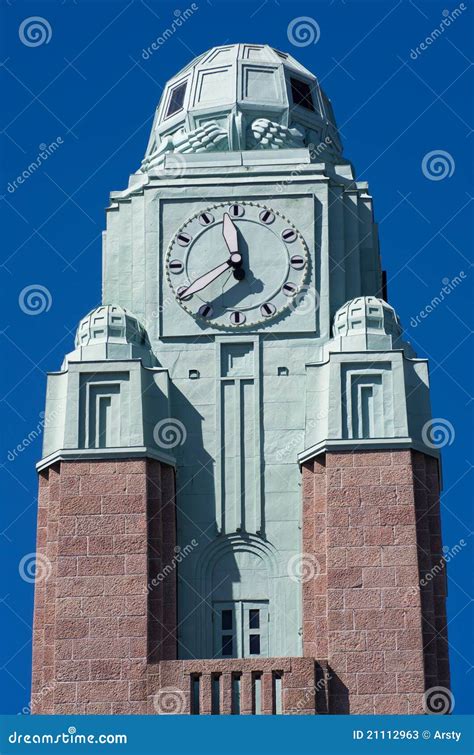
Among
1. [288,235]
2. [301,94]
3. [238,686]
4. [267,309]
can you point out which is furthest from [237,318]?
[238,686]

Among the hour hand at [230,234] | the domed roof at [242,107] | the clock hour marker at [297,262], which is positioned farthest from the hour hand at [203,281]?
the domed roof at [242,107]

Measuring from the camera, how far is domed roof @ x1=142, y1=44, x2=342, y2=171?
5731 cm

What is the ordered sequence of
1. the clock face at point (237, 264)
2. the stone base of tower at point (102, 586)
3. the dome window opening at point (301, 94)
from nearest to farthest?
1. the stone base of tower at point (102, 586)
2. the clock face at point (237, 264)
3. the dome window opening at point (301, 94)

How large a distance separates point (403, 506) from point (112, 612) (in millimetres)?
5471

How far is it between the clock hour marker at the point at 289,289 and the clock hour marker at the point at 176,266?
6.59ft

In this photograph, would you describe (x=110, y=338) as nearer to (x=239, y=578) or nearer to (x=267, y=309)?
(x=267, y=309)

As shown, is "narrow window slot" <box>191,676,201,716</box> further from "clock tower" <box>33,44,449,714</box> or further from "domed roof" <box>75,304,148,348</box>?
"domed roof" <box>75,304,148,348</box>

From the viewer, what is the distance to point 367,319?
2115 inches

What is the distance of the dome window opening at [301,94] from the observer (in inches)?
2302

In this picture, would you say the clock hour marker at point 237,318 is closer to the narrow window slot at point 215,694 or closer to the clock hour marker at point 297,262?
the clock hour marker at point 297,262

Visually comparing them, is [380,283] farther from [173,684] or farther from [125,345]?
[173,684]

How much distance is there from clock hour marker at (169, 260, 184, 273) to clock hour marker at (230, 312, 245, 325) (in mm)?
1397

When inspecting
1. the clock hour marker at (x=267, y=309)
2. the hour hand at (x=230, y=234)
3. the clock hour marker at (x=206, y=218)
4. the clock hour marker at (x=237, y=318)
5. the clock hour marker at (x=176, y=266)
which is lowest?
the clock hour marker at (x=237, y=318)

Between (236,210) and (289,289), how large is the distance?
77.3 inches
